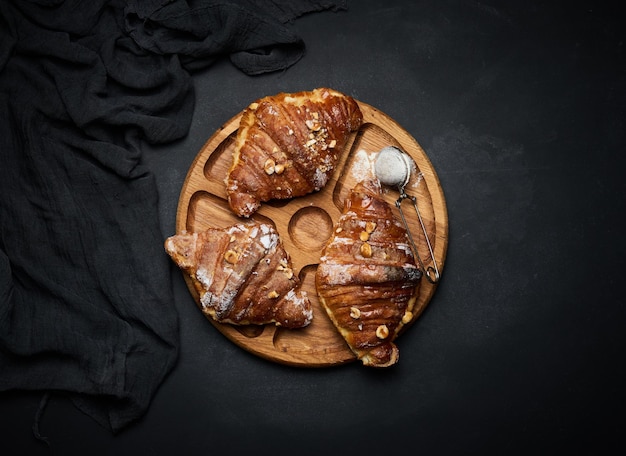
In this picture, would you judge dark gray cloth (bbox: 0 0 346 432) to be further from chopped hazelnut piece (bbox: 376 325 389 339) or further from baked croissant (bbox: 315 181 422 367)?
chopped hazelnut piece (bbox: 376 325 389 339)

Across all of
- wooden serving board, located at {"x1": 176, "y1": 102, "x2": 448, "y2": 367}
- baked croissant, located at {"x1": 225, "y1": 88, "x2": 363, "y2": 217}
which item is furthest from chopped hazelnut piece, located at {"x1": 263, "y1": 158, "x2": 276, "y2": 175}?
wooden serving board, located at {"x1": 176, "y1": 102, "x2": 448, "y2": 367}

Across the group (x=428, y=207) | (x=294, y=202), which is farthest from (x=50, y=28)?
(x=428, y=207)

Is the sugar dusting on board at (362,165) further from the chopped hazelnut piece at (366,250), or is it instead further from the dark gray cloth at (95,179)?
the dark gray cloth at (95,179)

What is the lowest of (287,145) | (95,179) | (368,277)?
(95,179)

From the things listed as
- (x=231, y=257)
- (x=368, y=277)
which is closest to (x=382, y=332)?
(x=368, y=277)

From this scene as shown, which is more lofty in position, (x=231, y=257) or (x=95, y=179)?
(x=231, y=257)

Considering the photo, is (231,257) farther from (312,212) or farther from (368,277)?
(368,277)
